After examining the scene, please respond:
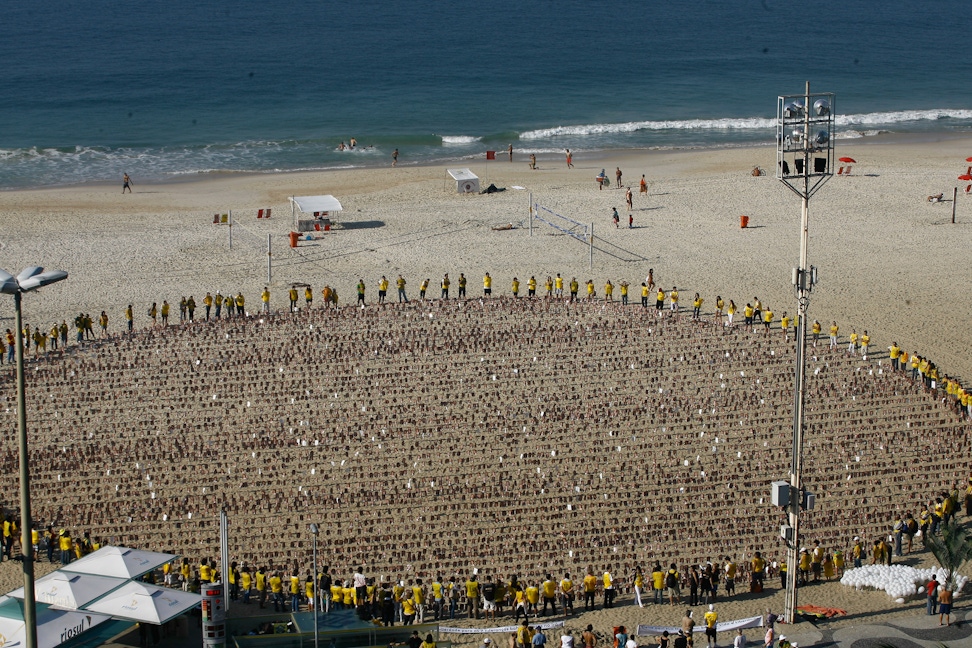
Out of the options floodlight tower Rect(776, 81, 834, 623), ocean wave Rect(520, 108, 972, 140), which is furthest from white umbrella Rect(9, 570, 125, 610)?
ocean wave Rect(520, 108, 972, 140)

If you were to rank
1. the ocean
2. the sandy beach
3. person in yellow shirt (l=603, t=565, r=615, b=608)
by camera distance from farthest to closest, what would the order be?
the ocean → the sandy beach → person in yellow shirt (l=603, t=565, r=615, b=608)

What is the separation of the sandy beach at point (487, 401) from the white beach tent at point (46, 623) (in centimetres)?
398

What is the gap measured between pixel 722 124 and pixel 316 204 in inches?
1593

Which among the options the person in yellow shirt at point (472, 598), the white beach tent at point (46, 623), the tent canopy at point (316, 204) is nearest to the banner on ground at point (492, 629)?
the person in yellow shirt at point (472, 598)

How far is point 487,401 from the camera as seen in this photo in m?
30.8

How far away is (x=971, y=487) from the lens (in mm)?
27594

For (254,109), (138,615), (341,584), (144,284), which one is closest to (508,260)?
(144,284)

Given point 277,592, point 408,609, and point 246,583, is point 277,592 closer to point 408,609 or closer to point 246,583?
point 246,583

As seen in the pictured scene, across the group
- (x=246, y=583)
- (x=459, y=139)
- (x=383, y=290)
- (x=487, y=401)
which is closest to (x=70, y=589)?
(x=246, y=583)

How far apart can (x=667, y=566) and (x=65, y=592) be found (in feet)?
36.6

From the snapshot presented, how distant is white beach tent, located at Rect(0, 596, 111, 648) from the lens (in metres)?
20.5

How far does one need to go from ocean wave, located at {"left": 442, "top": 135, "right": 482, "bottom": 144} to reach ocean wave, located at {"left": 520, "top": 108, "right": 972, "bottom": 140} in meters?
3.09

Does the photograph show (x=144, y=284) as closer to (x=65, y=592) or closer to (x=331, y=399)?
(x=331, y=399)

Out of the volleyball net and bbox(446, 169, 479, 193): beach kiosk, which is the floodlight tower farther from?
bbox(446, 169, 479, 193): beach kiosk
